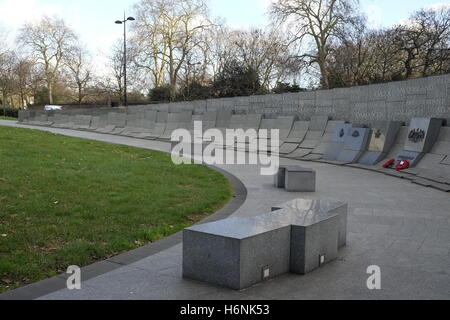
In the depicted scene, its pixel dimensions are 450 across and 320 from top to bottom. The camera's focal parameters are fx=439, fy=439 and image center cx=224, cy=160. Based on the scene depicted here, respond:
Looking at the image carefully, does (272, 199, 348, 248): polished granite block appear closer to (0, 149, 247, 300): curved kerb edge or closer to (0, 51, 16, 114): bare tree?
(0, 149, 247, 300): curved kerb edge

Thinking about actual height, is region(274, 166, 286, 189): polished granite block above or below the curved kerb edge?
above

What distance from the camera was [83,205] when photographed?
7645 millimetres

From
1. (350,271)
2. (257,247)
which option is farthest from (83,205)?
(350,271)

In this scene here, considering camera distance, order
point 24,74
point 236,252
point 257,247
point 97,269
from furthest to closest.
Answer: point 24,74 < point 97,269 < point 257,247 < point 236,252

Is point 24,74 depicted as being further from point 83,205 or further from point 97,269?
point 97,269

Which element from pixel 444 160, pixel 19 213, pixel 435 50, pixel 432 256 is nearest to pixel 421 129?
pixel 444 160

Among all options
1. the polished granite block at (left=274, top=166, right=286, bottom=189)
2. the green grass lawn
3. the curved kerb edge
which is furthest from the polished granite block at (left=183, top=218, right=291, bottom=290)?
the polished granite block at (left=274, top=166, right=286, bottom=189)

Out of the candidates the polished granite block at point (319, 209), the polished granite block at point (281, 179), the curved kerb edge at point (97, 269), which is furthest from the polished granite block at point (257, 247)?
the polished granite block at point (281, 179)

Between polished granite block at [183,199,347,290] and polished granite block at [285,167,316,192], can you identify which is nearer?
polished granite block at [183,199,347,290]

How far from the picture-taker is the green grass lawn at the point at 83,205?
530 cm

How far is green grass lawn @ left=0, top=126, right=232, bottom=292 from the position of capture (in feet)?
17.4

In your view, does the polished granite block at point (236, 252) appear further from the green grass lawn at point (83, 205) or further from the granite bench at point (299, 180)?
the granite bench at point (299, 180)

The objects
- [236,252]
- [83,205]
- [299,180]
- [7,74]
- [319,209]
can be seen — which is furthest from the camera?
[7,74]
